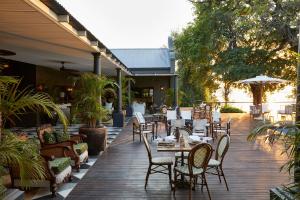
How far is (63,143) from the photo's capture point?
21.6 feet

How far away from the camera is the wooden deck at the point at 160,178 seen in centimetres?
517

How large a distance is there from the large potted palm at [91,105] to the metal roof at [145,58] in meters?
13.5

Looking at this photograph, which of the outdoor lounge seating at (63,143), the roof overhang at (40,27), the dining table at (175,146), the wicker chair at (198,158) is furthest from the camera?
the outdoor lounge seating at (63,143)

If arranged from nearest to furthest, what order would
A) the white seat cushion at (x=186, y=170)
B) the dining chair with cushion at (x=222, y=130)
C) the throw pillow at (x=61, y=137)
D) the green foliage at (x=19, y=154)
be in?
the green foliage at (x=19, y=154)
the white seat cushion at (x=186, y=170)
the throw pillow at (x=61, y=137)
the dining chair with cushion at (x=222, y=130)

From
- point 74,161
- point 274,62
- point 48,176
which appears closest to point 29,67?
point 74,161

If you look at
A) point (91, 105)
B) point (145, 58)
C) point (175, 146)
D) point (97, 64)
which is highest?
point (145, 58)

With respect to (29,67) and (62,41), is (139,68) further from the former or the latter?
(62,41)

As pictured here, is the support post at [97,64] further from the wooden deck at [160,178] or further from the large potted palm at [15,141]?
the large potted palm at [15,141]

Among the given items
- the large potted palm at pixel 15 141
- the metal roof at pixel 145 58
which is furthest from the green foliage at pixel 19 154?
the metal roof at pixel 145 58

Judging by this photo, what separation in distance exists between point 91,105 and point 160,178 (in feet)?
9.46

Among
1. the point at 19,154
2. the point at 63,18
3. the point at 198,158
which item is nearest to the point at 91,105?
the point at 63,18

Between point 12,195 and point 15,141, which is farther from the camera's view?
point 12,195

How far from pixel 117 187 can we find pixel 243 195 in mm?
1928

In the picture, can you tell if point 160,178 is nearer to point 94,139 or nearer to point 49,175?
point 49,175
